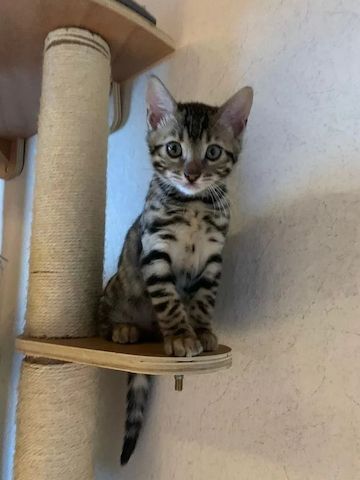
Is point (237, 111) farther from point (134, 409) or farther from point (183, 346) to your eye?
point (134, 409)

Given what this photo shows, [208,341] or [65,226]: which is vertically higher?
[65,226]

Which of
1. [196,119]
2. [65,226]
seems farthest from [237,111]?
[65,226]

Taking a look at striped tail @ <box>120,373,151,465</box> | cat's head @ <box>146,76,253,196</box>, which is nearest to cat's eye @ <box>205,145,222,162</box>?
cat's head @ <box>146,76,253,196</box>

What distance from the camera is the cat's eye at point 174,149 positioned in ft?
2.88

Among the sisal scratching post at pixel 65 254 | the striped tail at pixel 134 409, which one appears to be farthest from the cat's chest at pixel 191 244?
the striped tail at pixel 134 409

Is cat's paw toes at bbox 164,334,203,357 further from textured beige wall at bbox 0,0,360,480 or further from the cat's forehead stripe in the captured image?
the cat's forehead stripe

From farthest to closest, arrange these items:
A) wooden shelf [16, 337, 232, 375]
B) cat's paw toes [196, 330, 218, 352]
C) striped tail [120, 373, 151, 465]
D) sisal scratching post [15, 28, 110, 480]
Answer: striped tail [120, 373, 151, 465] < sisal scratching post [15, 28, 110, 480] < cat's paw toes [196, 330, 218, 352] < wooden shelf [16, 337, 232, 375]

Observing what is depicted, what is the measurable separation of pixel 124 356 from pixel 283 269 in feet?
1.10

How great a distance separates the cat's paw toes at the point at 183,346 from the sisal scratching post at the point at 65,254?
272 millimetres

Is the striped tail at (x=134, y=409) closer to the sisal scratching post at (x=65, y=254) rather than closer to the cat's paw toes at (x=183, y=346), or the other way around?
the sisal scratching post at (x=65, y=254)

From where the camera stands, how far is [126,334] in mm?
873

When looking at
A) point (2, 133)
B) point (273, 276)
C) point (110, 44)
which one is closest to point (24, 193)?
point (2, 133)

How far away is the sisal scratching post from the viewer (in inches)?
37.0

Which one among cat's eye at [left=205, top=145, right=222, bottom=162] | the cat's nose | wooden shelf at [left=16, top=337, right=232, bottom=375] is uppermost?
cat's eye at [left=205, top=145, right=222, bottom=162]
